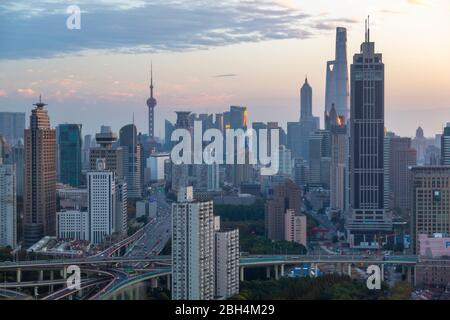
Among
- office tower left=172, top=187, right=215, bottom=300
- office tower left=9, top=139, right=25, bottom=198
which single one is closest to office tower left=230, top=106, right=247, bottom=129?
office tower left=172, top=187, right=215, bottom=300

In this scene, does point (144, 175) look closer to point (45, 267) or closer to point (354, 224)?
point (354, 224)

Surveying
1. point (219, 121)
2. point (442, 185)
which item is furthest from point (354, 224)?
point (219, 121)

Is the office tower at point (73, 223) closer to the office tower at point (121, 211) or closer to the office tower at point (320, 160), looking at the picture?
the office tower at point (121, 211)

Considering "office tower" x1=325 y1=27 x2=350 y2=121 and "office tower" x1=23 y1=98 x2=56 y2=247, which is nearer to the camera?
"office tower" x1=325 y1=27 x2=350 y2=121

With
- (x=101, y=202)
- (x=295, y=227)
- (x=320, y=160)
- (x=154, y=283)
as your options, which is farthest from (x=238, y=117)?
(x=320, y=160)

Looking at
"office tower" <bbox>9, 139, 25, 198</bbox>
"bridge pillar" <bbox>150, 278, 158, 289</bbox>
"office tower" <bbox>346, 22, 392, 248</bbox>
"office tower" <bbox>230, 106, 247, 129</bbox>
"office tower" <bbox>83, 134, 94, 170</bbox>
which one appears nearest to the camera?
"bridge pillar" <bbox>150, 278, 158, 289</bbox>

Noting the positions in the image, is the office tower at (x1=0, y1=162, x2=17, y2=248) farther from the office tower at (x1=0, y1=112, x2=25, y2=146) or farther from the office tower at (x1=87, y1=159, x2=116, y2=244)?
the office tower at (x1=87, y1=159, x2=116, y2=244)

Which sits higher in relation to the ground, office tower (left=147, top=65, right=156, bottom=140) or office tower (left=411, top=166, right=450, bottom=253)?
office tower (left=147, top=65, right=156, bottom=140)

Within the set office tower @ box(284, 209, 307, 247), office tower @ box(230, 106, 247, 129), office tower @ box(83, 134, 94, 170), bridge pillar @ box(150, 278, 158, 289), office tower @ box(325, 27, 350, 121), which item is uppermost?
office tower @ box(325, 27, 350, 121)

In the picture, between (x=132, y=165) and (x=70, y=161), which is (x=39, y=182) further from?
(x=132, y=165)
